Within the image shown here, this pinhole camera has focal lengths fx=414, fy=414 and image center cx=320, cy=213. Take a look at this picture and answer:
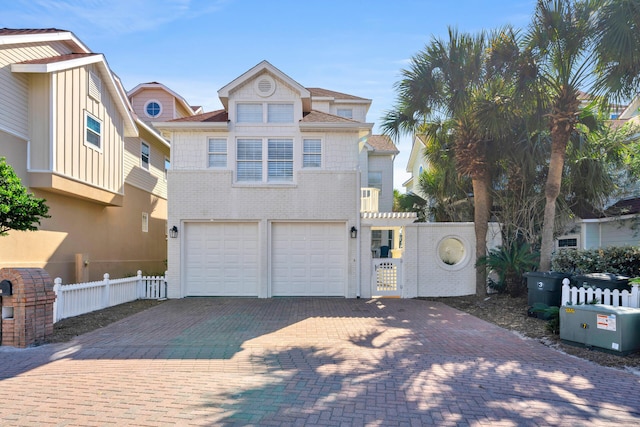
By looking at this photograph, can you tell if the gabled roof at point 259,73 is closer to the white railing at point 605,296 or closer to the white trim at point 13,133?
the white trim at point 13,133

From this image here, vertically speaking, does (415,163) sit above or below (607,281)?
above

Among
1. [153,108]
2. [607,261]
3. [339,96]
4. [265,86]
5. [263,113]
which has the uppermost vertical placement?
[339,96]

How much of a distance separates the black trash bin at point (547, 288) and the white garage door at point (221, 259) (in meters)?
8.12

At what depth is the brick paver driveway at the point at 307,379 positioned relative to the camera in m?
4.51

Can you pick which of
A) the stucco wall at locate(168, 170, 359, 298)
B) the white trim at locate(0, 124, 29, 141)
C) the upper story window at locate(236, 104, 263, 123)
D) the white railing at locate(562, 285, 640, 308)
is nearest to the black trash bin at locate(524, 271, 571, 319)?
the white railing at locate(562, 285, 640, 308)

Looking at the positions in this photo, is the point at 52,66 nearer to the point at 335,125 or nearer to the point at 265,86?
the point at 265,86

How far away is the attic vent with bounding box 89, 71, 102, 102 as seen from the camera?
13766mm

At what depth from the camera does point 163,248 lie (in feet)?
69.2

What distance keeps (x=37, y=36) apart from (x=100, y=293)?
24.8 feet

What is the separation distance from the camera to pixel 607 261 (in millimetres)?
10859

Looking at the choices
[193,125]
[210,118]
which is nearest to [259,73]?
[210,118]

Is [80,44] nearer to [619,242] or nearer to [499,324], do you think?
[499,324]

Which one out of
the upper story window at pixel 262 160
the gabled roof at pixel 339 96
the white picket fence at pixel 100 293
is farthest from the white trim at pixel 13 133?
the gabled roof at pixel 339 96

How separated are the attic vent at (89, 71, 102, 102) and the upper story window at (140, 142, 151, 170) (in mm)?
4414
